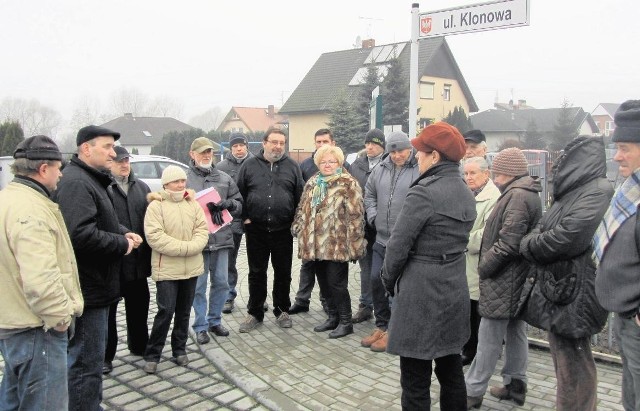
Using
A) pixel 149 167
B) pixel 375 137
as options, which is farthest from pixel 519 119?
pixel 375 137

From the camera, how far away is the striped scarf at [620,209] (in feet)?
8.59

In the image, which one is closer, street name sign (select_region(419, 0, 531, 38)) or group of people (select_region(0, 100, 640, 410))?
group of people (select_region(0, 100, 640, 410))

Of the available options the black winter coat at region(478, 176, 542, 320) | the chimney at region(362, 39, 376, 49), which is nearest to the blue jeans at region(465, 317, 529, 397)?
the black winter coat at region(478, 176, 542, 320)

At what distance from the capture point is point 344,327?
5.55 m

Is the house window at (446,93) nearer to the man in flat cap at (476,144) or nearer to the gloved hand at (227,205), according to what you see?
the man in flat cap at (476,144)

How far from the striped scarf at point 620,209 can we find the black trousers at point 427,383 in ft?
3.66

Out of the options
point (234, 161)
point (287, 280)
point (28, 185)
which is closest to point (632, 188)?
point (28, 185)

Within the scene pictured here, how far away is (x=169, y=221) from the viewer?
15.2ft

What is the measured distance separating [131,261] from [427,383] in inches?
110

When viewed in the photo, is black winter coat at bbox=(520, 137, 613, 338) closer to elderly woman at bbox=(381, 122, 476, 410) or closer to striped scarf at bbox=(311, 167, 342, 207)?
elderly woman at bbox=(381, 122, 476, 410)

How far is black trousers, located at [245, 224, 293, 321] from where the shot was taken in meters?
5.73

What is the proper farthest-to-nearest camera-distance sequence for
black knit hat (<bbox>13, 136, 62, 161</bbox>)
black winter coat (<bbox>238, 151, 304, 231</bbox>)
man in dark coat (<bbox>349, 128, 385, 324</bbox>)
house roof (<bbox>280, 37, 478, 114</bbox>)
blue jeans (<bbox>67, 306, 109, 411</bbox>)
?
house roof (<bbox>280, 37, 478, 114</bbox>), man in dark coat (<bbox>349, 128, 385, 324</bbox>), black winter coat (<bbox>238, 151, 304, 231</bbox>), blue jeans (<bbox>67, 306, 109, 411</bbox>), black knit hat (<bbox>13, 136, 62, 161</bbox>)

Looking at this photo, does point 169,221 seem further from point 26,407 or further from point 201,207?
point 26,407

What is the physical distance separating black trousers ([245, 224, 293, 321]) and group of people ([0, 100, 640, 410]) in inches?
18.8
